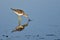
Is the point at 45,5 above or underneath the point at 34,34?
above

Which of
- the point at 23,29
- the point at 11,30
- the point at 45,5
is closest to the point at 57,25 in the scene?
the point at 45,5

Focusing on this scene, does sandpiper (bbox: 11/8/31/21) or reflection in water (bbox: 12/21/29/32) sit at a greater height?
sandpiper (bbox: 11/8/31/21)

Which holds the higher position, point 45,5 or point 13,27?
point 45,5

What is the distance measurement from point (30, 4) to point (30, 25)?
0.63 feet

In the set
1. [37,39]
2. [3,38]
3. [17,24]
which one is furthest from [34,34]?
[3,38]

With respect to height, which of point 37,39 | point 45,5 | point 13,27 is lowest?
point 37,39

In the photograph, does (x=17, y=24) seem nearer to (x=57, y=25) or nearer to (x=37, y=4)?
(x=37, y=4)

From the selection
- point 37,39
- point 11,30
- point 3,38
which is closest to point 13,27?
point 11,30

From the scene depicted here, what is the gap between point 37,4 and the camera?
3.96 feet

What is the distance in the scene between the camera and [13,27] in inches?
47.4

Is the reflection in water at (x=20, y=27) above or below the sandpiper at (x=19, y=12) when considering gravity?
below

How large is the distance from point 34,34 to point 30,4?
0.91 feet

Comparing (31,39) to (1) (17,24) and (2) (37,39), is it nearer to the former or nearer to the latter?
(2) (37,39)

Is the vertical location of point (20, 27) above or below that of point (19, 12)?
below
